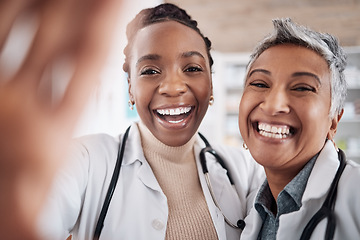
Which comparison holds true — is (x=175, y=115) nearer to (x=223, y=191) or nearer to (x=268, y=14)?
(x=223, y=191)

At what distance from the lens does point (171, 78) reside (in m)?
0.85

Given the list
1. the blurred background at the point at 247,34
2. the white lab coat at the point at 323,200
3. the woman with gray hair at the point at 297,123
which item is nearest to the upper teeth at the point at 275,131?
the woman with gray hair at the point at 297,123

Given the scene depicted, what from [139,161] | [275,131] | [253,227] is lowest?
[253,227]

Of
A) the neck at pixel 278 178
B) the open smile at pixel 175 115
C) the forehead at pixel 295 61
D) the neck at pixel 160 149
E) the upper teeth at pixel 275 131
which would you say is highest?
the forehead at pixel 295 61

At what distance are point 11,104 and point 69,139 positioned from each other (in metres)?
0.03

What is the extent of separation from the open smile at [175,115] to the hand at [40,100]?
732 millimetres

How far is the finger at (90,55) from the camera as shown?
13 centimetres

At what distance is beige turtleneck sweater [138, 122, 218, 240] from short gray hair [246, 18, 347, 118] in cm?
41

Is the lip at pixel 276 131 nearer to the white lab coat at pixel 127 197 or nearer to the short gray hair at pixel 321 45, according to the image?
the short gray hair at pixel 321 45

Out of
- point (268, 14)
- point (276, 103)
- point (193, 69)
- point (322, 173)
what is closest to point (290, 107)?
point (276, 103)

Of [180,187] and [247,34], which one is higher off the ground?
[247,34]

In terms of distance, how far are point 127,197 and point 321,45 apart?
58 centimetres

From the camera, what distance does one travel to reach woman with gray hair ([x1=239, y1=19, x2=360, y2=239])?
25.5 inches

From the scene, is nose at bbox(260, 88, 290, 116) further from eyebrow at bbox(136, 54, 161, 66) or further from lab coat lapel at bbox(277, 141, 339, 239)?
eyebrow at bbox(136, 54, 161, 66)
